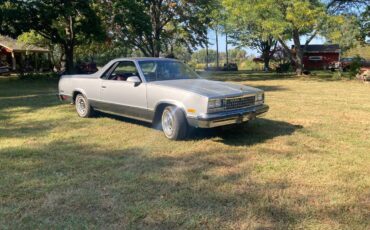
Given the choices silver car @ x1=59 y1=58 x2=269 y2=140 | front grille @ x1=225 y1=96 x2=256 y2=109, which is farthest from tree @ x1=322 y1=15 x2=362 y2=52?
front grille @ x1=225 y1=96 x2=256 y2=109

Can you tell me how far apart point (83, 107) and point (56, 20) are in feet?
56.5

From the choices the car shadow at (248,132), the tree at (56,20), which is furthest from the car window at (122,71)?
the tree at (56,20)

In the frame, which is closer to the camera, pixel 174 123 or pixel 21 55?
pixel 174 123

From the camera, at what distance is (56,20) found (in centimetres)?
2412

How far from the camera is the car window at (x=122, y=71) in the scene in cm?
784

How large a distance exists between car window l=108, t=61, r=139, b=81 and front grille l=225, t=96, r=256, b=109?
2349 mm

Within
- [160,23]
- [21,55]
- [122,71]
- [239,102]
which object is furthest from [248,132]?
[21,55]

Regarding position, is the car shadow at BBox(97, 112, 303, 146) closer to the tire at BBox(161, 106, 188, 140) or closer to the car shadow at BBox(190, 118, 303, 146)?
the car shadow at BBox(190, 118, 303, 146)

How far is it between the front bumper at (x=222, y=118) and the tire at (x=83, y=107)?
10.9 ft

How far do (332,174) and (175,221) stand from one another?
2421 millimetres

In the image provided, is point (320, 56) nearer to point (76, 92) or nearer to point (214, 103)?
point (76, 92)

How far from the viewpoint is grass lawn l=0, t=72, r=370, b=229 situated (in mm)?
3768

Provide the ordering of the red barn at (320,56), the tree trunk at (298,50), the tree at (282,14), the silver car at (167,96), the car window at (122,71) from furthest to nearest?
the red barn at (320,56), the tree trunk at (298,50), the tree at (282,14), the car window at (122,71), the silver car at (167,96)

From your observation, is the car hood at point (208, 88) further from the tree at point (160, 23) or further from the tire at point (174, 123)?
the tree at point (160, 23)
